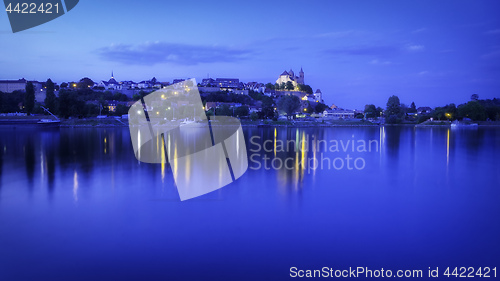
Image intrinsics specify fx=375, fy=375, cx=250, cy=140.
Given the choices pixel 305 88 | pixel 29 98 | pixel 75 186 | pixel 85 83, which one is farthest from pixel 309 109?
pixel 75 186

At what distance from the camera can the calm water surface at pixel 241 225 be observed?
9.21 ft

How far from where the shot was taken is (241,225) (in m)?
3.73

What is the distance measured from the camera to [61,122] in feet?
97.2

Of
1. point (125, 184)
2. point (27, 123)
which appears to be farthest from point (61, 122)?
point (125, 184)

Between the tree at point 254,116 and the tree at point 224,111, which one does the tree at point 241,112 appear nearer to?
the tree at point 224,111

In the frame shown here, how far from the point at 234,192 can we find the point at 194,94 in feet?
133

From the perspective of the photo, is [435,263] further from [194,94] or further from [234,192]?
[194,94]

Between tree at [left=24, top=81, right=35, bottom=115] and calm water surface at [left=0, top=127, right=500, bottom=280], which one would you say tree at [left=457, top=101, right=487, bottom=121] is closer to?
calm water surface at [left=0, top=127, right=500, bottom=280]

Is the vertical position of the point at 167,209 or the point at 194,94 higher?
the point at 194,94

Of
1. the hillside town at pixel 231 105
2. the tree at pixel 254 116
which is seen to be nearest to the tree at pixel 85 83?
the hillside town at pixel 231 105

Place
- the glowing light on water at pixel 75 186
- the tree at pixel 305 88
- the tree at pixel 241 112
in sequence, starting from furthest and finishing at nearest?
the tree at pixel 305 88
the tree at pixel 241 112
the glowing light on water at pixel 75 186

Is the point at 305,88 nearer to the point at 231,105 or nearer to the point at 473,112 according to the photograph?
the point at 231,105

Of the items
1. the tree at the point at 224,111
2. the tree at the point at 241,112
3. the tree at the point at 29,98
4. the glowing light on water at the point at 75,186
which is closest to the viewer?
the glowing light on water at the point at 75,186

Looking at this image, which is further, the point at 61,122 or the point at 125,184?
the point at 61,122
